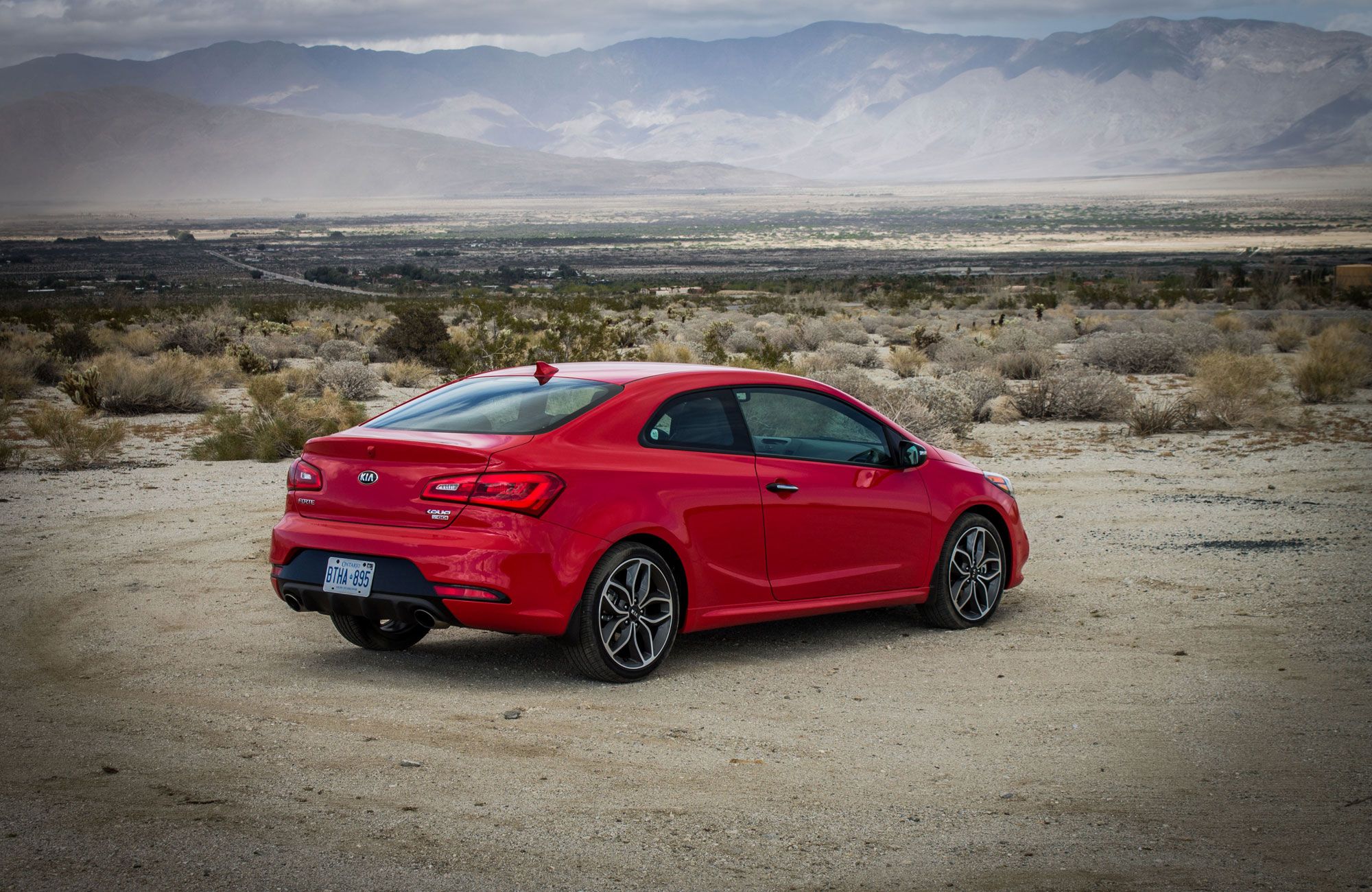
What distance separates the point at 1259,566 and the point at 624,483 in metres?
5.81

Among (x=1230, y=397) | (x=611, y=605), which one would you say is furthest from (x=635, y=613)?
(x=1230, y=397)

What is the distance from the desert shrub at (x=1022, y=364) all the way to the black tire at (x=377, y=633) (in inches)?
802

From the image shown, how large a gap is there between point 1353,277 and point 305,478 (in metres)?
54.1

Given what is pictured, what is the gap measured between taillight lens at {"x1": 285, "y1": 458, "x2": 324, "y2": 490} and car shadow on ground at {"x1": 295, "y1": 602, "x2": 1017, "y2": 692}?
38.6 inches

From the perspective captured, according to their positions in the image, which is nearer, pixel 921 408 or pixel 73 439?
pixel 73 439

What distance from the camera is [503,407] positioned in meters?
7.09

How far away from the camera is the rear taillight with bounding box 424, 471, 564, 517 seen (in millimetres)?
6422

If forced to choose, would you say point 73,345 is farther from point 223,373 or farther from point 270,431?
point 270,431

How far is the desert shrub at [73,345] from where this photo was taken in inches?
1179

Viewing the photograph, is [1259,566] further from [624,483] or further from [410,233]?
[410,233]

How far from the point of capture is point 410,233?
162500 mm

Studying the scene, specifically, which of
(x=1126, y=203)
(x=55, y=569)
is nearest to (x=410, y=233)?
(x=1126, y=203)

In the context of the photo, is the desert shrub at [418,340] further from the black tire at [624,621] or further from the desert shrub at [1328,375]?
the black tire at [624,621]

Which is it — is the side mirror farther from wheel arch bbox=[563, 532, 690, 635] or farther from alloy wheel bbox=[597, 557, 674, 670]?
alloy wheel bbox=[597, 557, 674, 670]
